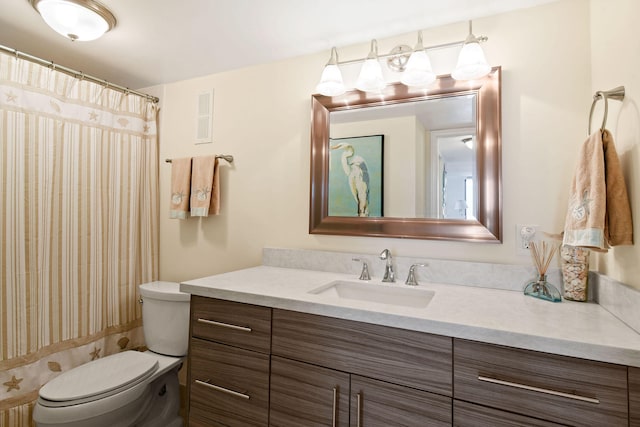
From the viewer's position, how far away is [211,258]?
2131 millimetres

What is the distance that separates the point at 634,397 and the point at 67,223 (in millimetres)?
2536

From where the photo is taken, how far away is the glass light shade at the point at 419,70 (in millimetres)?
1447

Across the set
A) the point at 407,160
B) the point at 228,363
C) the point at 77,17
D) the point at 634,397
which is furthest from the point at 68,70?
the point at 634,397

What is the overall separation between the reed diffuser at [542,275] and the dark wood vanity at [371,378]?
1.54 ft

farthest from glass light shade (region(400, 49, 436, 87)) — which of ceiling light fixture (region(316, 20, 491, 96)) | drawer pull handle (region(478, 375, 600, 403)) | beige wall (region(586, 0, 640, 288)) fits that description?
drawer pull handle (region(478, 375, 600, 403))

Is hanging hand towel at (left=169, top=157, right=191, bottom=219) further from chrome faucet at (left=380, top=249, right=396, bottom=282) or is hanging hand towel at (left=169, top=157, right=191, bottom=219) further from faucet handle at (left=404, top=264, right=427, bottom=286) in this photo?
faucet handle at (left=404, top=264, right=427, bottom=286)

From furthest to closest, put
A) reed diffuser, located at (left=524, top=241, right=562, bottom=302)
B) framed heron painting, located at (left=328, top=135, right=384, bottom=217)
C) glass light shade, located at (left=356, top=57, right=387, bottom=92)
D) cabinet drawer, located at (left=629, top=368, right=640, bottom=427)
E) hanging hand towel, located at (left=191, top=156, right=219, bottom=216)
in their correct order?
hanging hand towel, located at (left=191, top=156, right=219, bottom=216) → framed heron painting, located at (left=328, top=135, right=384, bottom=217) → glass light shade, located at (left=356, top=57, right=387, bottom=92) → reed diffuser, located at (left=524, top=241, right=562, bottom=302) → cabinet drawer, located at (left=629, top=368, right=640, bottom=427)

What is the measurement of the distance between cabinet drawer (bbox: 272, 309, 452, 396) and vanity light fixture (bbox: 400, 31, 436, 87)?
3.71 ft

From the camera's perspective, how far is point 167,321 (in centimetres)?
188

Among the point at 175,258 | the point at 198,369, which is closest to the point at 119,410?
the point at 198,369

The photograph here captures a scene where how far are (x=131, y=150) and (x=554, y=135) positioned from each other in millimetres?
2508

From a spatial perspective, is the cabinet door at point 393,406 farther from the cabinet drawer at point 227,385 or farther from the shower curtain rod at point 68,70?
the shower curtain rod at point 68,70

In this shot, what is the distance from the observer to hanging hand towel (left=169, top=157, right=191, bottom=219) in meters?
Result: 2.08

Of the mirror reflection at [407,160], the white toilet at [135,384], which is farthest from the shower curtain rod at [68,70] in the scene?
the mirror reflection at [407,160]
